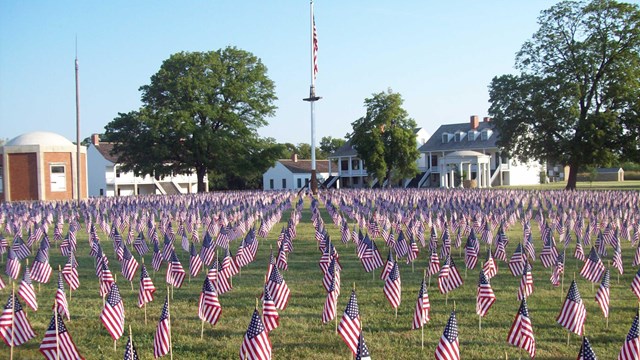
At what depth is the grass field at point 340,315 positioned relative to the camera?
9.05 meters

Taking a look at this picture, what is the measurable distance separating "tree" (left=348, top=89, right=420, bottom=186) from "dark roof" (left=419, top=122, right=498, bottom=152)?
1670cm

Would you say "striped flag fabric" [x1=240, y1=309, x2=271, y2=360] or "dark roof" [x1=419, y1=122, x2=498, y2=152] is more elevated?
"dark roof" [x1=419, y1=122, x2=498, y2=152]

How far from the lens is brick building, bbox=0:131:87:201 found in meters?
46.1

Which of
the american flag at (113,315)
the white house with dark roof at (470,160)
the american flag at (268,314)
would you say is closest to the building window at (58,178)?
the white house with dark roof at (470,160)

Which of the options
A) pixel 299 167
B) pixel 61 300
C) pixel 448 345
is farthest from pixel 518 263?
pixel 299 167

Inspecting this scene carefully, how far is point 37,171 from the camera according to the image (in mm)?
46094

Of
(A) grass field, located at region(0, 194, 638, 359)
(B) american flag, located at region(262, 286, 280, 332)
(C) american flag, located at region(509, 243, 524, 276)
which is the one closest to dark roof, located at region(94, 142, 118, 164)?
(A) grass field, located at region(0, 194, 638, 359)

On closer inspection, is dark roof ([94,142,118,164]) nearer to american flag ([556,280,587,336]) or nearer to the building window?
the building window

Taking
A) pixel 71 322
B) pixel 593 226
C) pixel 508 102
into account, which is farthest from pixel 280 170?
pixel 71 322

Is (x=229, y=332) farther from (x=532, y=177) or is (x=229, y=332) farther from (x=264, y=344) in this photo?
(x=532, y=177)

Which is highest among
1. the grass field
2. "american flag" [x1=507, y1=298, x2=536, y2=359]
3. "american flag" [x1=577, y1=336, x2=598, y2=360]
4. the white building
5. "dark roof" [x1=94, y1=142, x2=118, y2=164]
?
"dark roof" [x1=94, y1=142, x2=118, y2=164]

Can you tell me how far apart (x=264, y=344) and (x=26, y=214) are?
23801mm

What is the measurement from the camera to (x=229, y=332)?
32.8 ft

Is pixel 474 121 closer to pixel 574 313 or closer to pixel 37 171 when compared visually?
pixel 37 171
